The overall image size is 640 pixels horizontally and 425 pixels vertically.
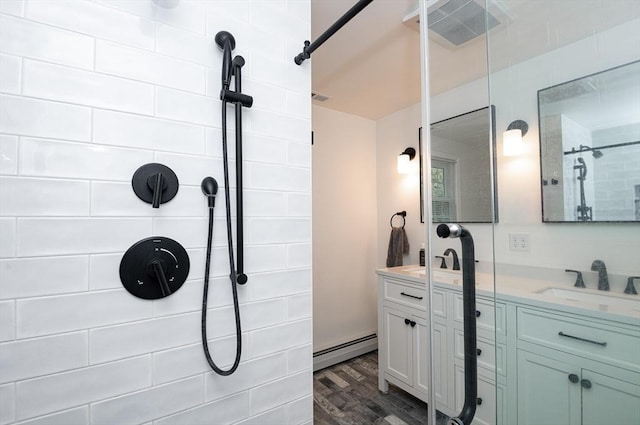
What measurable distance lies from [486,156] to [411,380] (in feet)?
5.56

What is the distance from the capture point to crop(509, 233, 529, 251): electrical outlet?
92 centimetres

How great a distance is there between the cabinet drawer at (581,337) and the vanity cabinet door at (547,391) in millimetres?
60

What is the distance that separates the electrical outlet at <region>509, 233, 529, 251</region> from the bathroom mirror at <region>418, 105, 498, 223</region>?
0.09 meters

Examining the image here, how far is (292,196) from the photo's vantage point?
1.08 m

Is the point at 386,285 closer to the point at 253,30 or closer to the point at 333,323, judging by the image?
the point at 333,323

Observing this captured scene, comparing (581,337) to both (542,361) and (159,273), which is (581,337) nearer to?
(542,361)

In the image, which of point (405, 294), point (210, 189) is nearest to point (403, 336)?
point (405, 294)

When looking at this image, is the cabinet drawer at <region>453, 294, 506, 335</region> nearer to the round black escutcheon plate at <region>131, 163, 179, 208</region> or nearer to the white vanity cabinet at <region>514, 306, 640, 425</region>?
the white vanity cabinet at <region>514, 306, 640, 425</region>

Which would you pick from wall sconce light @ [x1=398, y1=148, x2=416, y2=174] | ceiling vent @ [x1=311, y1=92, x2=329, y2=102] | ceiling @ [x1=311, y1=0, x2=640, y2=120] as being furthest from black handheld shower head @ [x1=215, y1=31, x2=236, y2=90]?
wall sconce light @ [x1=398, y1=148, x2=416, y2=174]

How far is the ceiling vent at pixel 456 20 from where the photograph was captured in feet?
3.86

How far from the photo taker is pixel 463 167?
108 centimetres

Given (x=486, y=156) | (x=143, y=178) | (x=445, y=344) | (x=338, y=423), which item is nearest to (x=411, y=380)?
(x=338, y=423)

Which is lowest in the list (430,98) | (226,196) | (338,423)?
(338,423)

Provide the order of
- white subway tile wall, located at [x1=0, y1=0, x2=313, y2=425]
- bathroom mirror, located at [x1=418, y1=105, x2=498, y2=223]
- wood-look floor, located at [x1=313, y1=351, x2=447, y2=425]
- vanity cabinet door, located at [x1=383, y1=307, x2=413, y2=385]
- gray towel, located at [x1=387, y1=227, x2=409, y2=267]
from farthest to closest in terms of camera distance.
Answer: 1. gray towel, located at [x1=387, y1=227, x2=409, y2=267]
2. vanity cabinet door, located at [x1=383, y1=307, x2=413, y2=385]
3. wood-look floor, located at [x1=313, y1=351, x2=447, y2=425]
4. bathroom mirror, located at [x1=418, y1=105, x2=498, y2=223]
5. white subway tile wall, located at [x1=0, y1=0, x2=313, y2=425]
